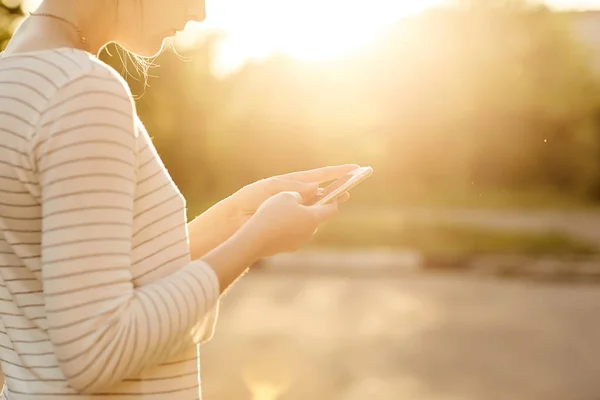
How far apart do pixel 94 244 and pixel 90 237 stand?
1cm

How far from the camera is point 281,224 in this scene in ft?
4.30

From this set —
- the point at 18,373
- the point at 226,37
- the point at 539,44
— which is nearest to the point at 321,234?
the point at 226,37

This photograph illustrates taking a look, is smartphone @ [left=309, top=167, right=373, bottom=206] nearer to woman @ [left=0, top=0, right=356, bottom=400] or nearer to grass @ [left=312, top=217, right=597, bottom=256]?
woman @ [left=0, top=0, right=356, bottom=400]

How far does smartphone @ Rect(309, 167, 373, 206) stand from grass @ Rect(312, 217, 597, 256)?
11.2 m

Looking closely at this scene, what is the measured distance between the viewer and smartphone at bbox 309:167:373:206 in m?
1.52

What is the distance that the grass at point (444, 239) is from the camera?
13242 millimetres

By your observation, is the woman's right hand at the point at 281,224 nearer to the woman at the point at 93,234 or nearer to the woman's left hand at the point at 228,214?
the woman at the point at 93,234

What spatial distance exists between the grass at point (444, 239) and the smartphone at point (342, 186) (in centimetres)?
1121

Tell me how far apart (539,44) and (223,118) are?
7807 mm

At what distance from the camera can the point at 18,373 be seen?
1.34 m

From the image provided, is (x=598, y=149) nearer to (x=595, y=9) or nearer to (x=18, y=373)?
(x=595, y=9)

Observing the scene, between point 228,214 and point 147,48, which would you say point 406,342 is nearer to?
point 228,214

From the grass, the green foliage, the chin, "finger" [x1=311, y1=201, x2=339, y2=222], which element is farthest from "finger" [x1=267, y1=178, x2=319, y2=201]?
the green foliage

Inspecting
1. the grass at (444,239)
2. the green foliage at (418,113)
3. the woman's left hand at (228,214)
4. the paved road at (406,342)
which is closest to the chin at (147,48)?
the woman's left hand at (228,214)
